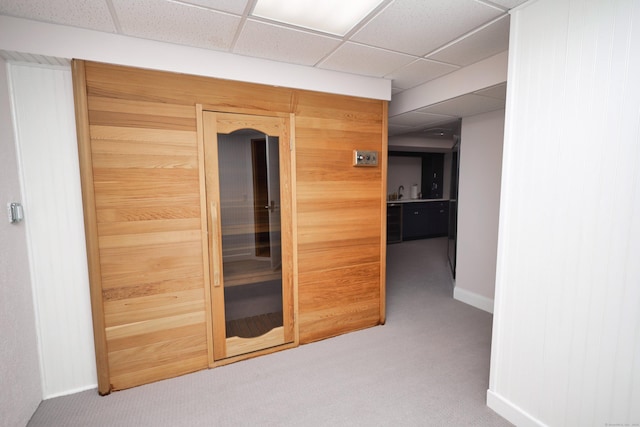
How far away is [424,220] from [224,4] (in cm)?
704

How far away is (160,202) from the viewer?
90.9 inches

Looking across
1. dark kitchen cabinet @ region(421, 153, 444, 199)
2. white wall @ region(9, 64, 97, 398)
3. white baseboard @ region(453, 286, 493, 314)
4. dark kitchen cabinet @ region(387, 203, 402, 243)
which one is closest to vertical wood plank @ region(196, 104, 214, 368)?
white wall @ region(9, 64, 97, 398)

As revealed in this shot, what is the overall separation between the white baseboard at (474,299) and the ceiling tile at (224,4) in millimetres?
3807

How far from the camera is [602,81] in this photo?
1478 mm

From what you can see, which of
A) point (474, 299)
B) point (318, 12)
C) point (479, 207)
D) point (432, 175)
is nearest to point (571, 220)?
point (318, 12)

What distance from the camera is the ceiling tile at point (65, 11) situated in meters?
1.70

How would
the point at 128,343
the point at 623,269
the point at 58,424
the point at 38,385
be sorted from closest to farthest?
the point at 623,269 < the point at 58,424 < the point at 38,385 < the point at 128,343

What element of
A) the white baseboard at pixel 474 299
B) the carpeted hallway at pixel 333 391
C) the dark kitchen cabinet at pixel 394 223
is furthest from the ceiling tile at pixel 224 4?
the dark kitchen cabinet at pixel 394 223

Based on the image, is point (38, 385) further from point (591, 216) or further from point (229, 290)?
point (591, 216)

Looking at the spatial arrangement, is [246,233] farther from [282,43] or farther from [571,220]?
[571,220]

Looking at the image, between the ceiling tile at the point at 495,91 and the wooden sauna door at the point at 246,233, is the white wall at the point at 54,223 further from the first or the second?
the ceiling tile at the point at 495,91

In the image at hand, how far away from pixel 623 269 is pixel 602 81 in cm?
90

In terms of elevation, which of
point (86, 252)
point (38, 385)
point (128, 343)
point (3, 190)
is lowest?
point (38, 385)

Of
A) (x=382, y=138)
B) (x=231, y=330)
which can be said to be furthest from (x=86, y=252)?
(x=382, y=138)
